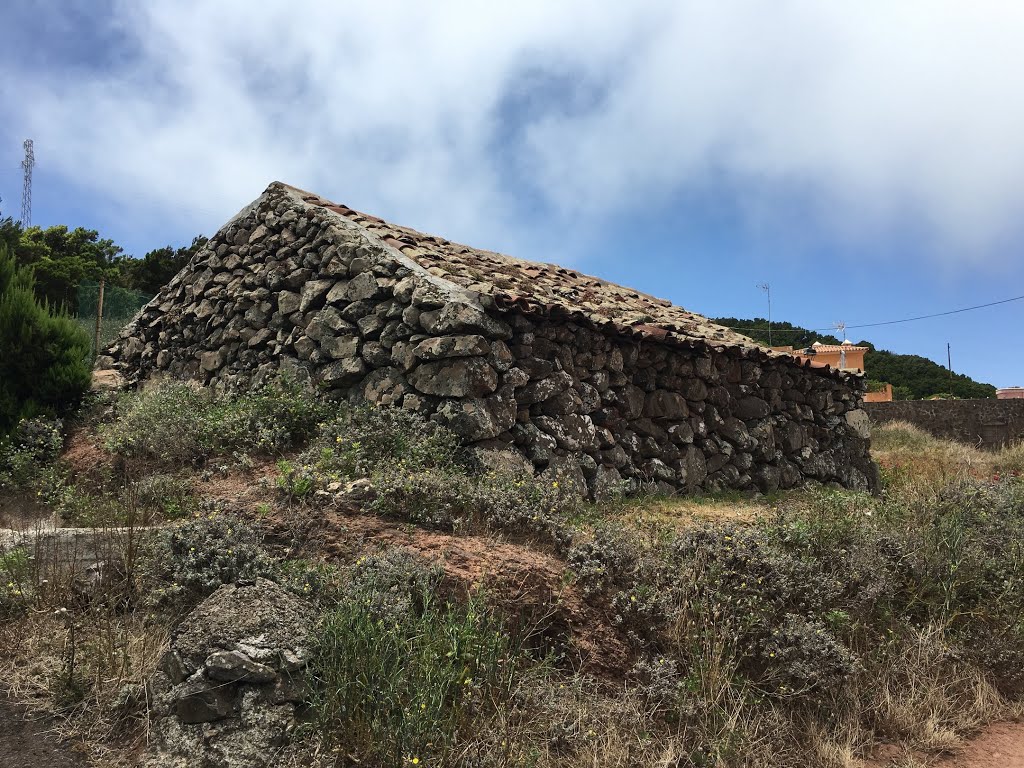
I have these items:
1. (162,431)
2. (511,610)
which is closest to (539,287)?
(162,431)

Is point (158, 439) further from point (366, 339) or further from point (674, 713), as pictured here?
point (674, 713)

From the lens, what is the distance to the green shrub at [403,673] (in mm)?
3412

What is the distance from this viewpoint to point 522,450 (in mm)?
6598

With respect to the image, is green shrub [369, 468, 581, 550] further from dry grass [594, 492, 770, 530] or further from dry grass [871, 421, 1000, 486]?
dry grass [871, 421, 1000, 486]

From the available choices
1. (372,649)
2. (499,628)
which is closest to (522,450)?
(499,628)

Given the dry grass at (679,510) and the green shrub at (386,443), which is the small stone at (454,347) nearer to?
the green shrub at (386,443)

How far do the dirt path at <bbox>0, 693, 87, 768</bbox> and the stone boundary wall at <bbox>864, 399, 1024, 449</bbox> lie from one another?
21141 mm

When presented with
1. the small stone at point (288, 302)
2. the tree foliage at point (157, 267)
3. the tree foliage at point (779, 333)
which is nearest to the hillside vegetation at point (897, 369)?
the tree foliage at point (779, 333)

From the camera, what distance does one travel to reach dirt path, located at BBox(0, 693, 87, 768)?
3561 mm

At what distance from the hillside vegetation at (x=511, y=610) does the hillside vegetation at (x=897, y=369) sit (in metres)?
31.0

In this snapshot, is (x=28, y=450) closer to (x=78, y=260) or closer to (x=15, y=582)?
(x=15, y=582)

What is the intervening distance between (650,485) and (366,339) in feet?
11.2

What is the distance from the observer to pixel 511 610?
14.3ft

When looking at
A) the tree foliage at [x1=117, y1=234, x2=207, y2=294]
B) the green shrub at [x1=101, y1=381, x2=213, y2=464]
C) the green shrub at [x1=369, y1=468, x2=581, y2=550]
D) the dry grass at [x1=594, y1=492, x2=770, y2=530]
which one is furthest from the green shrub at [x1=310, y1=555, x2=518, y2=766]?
the tree foliage at [x1=117, y1=234, x2=207, y2=294]
